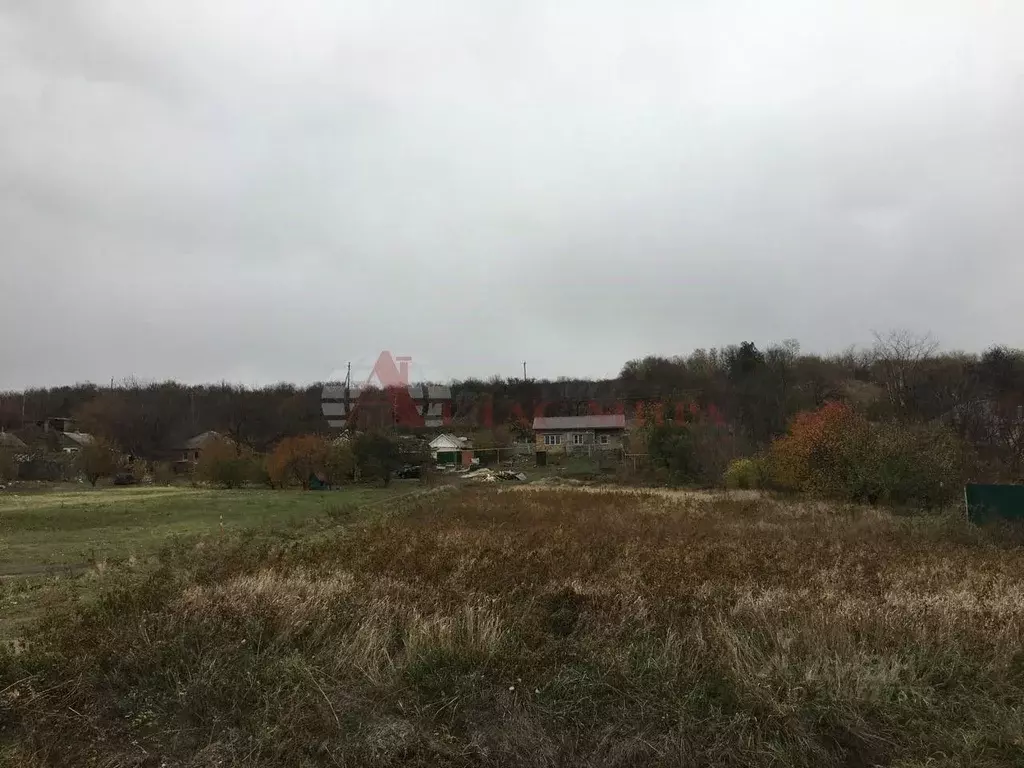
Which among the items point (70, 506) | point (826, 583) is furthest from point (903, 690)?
point (70, 506)

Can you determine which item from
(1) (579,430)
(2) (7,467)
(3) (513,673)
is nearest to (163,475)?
(2) (7,467)

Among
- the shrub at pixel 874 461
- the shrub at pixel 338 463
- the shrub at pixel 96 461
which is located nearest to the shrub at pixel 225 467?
the shrub at pixel 338 463

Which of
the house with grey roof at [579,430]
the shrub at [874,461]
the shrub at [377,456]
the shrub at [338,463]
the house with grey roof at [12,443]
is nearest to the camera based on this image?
the shrub at [874,461]

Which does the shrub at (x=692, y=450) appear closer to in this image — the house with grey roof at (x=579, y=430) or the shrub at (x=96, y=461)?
the house with grey roof at (x=579, y=430)

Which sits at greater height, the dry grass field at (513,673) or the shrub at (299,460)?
the dry grass field at (513,673)

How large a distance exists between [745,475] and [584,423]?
154ft

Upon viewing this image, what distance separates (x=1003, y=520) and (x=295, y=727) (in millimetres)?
18459

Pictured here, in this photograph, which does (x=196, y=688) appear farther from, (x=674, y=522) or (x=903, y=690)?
(x=674, y=522)

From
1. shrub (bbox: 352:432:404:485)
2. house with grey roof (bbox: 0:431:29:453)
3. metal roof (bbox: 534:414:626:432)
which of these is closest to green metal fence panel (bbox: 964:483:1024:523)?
shrub (bbox: 352:432:404:485)

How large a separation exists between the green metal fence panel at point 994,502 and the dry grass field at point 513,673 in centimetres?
1072

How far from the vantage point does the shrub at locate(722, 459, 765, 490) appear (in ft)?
130

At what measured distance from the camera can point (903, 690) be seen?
522 centimetres

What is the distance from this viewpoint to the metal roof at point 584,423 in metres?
86.8

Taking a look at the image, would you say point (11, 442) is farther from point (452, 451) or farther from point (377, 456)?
point (377, 456)
